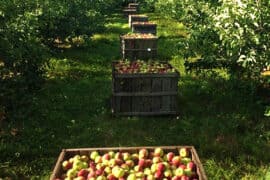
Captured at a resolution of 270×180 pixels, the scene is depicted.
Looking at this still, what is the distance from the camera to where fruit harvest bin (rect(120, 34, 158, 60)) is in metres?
16.2

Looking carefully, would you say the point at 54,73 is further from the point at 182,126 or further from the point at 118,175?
the point at 118,175

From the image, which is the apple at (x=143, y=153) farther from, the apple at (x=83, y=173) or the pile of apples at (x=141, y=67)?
the pile of apples at (x=141, y=67)

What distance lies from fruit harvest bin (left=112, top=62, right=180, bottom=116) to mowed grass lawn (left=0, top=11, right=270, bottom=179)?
0.30 metres

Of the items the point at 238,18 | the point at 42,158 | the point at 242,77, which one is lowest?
the point at 42,158

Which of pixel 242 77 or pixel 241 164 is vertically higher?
pixel 242 77

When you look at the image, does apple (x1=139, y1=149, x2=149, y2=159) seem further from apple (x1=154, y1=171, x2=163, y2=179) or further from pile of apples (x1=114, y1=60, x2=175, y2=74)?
pile of apples (x1=114, y1=60, x2=175, y2=74)

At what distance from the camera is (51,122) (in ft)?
32.0

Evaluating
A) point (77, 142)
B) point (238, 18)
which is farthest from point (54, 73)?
point (238, 18)

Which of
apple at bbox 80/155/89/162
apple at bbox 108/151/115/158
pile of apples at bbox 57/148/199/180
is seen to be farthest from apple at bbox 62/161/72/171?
apple at bbox 108/151/115/158

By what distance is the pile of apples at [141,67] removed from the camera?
414 inches

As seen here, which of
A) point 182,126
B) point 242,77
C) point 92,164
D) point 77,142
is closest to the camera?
point 92,164

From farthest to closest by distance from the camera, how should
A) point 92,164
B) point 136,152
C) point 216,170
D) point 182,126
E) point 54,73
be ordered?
point 54,73 < point 182,126 < point 216,170 < point 136,152 < point 92,164

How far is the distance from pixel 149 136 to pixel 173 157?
3.91m

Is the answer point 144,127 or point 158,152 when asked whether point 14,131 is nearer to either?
point 144,127
